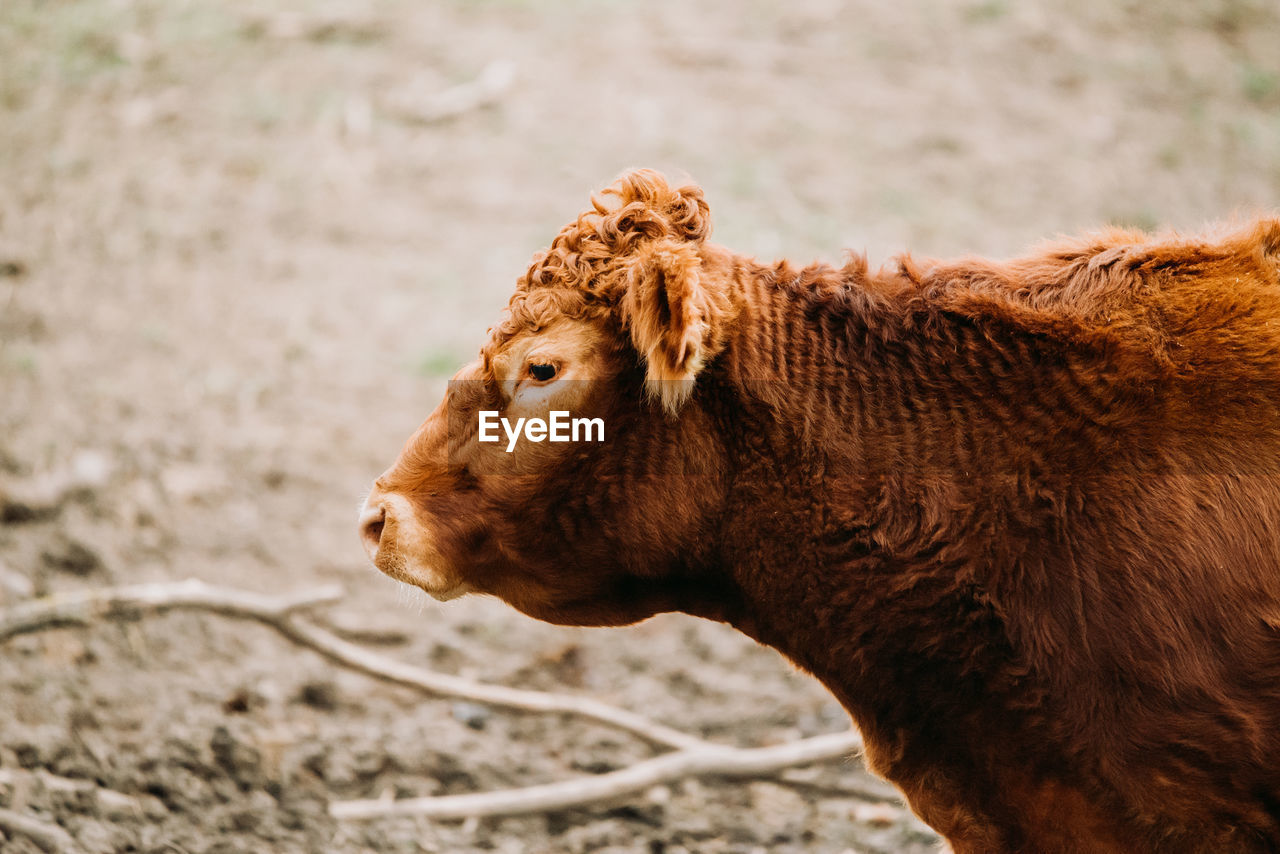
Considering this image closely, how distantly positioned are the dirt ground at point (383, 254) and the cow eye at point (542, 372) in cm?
122

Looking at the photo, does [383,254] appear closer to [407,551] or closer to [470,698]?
[470,698]

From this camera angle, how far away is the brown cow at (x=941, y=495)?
2689 millimetres

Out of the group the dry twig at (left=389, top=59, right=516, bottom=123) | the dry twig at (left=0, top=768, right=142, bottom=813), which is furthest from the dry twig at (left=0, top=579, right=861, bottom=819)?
the dry twig at (left=389, top=59, right=516, bottom=123)

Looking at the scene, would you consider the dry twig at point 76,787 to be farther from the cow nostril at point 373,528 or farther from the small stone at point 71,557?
the small stone at point 71,557

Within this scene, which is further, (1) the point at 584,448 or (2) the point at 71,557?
(2) the point at 71,557

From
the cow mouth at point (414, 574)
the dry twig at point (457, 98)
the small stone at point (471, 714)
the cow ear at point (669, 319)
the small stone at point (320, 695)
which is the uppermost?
the dry twig at point (457, 98)

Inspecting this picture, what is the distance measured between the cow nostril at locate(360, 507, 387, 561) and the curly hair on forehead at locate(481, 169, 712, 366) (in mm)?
524

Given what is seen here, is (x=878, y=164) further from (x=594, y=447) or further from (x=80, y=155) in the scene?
(x=594, y=447)

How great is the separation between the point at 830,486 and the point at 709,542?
36 centimetres

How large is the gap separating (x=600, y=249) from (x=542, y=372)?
0.36 metres

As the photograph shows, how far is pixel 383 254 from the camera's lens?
8.55 metres

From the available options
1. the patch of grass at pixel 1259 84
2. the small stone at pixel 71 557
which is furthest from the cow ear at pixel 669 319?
the patch of grass at pixel 1259 84

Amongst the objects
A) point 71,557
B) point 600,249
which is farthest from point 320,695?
point 600,249

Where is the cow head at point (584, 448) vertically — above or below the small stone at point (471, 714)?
above
